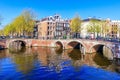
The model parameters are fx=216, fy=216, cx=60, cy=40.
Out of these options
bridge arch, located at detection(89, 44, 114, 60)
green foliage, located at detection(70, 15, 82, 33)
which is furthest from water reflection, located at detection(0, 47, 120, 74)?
green foliage, located at detection(70, 15, 82, 33)

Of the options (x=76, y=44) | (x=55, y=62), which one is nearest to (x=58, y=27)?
(x=76, y=44)

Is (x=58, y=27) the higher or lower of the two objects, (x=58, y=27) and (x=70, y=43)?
the higher

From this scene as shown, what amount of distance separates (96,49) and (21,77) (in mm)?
39316

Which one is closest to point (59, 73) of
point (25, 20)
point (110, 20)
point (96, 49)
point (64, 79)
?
point (64, 79)

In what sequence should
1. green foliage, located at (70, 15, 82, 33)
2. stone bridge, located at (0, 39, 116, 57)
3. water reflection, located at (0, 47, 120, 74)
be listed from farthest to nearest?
green foliage, located at (70, 15, 82, 33) < stone bridge, located at (0, 39, 116, 57) < water reflection, located at (0, 47, 120, 74)

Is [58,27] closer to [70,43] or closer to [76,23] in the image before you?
[76,23]

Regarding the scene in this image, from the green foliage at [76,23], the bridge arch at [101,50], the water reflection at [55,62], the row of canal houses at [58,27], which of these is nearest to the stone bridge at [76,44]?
the bridge arch at [101,50]

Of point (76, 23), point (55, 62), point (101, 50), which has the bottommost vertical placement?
point (55, 62)

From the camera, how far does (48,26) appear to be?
383 feet

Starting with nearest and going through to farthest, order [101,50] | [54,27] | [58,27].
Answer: [101,50] < [54,27] < [58,27]

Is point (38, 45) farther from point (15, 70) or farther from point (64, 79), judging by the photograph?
point (64, 79)

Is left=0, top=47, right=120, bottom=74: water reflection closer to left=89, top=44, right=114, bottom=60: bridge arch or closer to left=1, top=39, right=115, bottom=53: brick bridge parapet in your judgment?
left=1, top=39, right=115, bottom=53: brick bridge parapet

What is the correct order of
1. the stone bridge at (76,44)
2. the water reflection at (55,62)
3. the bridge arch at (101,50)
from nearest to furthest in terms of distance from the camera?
the water reflection at (55,62)
the stone bridge at (76,44)
the bridge arch at (101,50)

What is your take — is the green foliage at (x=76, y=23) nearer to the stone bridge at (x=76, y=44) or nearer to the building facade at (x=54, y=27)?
the stone bridge at (x=76, y=44)
